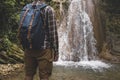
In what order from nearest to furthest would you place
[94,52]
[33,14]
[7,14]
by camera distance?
→ [33,14]
[7,14]
[94,52]

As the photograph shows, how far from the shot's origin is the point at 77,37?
45.1ft

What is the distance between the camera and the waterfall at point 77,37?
13.4 metres

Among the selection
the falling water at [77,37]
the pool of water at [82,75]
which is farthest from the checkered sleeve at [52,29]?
the falling water at [77,37]

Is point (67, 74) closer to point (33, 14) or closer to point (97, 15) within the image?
point (33, 14)

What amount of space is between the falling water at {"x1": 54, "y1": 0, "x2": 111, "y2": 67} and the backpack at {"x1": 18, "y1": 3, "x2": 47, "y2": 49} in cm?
877

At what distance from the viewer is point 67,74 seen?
8867 millimetres

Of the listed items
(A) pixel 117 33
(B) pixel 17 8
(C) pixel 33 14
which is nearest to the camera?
(C) pixel 33 14

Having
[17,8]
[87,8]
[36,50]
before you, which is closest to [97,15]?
[87,8]

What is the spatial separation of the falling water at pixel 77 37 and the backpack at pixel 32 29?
345 inches

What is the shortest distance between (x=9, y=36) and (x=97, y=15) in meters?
5.14

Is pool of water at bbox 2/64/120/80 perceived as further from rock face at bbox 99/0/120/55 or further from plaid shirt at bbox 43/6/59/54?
rock face at bbox 99/0/120/55

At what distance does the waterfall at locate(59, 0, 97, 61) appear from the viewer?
43.8 feet

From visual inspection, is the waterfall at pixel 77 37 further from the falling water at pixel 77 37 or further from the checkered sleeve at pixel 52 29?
the checkered sleeve at pixel 52 29

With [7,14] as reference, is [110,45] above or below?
below
